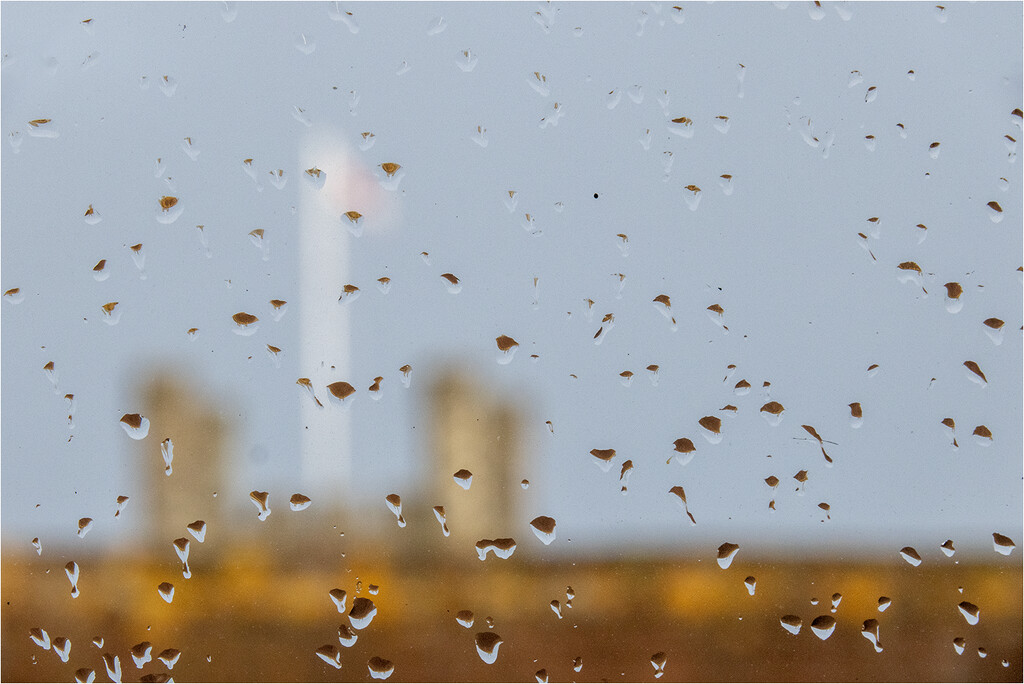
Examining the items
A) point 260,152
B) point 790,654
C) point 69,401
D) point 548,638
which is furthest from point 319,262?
point 790,654

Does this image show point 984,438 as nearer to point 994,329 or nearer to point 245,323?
point 994,329

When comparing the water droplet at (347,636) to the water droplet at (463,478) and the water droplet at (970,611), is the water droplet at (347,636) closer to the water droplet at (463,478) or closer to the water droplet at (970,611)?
the water droplet at (463,478)

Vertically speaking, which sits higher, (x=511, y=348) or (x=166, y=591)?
(x=511, y=348)

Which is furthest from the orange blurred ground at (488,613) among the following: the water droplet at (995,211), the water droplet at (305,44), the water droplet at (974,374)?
the water droplet at (305,44)

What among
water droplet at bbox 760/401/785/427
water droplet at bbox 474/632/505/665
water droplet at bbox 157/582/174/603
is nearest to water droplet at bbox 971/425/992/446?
water droplet at bbox 760/401/785/427

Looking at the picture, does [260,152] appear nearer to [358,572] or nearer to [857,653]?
[358,572]

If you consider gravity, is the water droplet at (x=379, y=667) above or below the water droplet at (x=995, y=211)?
below

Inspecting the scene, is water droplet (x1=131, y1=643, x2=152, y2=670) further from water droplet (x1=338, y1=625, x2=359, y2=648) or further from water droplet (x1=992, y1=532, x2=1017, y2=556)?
water droplet (x1=992, y1=532, x2=1017, y2=556)

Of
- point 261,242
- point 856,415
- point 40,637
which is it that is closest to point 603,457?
point 856,415
